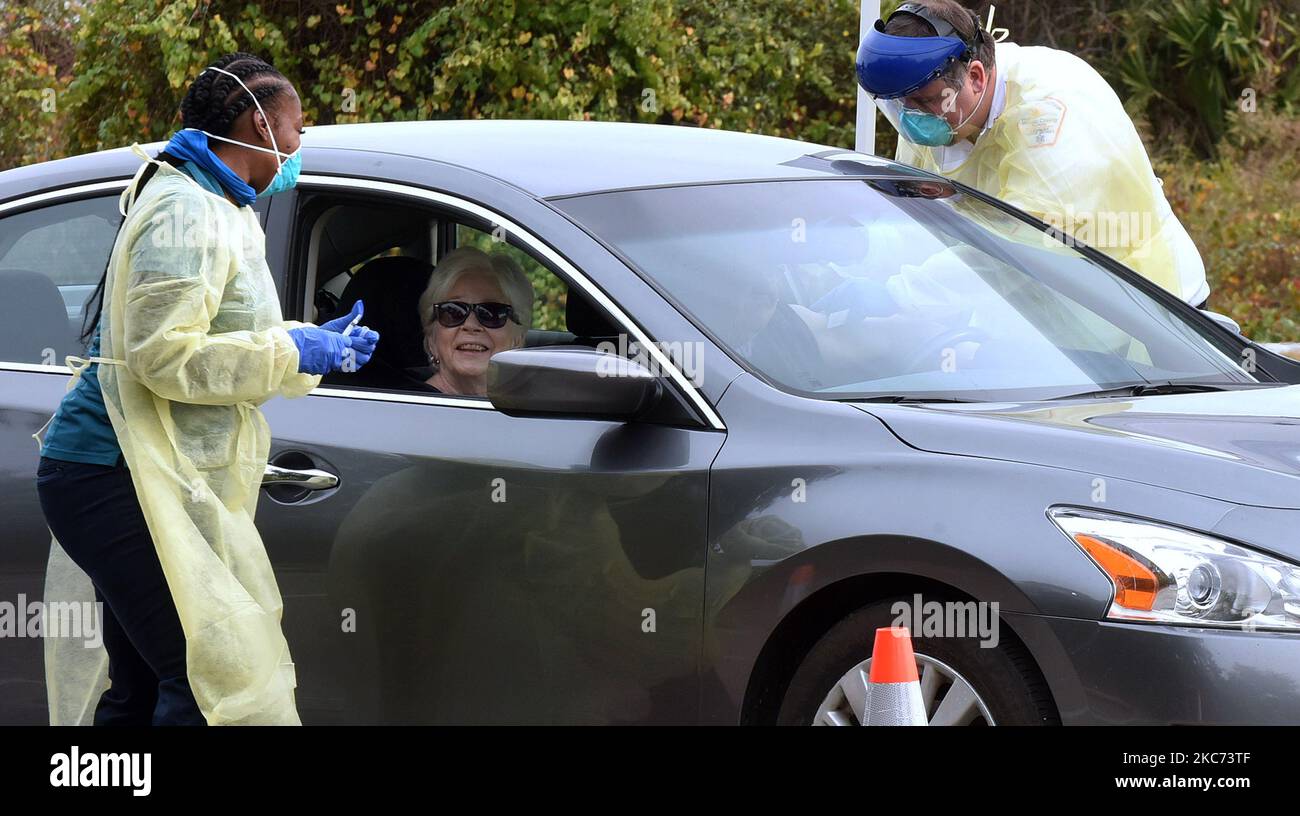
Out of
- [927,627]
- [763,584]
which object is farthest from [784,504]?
[927,627]

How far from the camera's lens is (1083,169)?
5137 millimetres

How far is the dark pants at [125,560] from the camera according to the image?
351 centimetres

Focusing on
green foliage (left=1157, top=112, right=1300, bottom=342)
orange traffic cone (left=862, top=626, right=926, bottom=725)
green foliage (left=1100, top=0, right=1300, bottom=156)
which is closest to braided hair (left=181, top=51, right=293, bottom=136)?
orange traffic cone (left=862, top=626, right=926, bottom=725)

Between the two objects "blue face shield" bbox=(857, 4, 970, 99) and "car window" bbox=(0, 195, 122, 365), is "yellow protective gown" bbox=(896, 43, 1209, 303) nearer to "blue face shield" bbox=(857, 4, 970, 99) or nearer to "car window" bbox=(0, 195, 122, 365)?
"blue face shield" bbox=(857, 4, 970, 99)

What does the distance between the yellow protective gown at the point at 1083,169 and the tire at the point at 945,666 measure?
2314mm

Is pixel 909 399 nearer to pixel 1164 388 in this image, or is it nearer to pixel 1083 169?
pixel 1164 388

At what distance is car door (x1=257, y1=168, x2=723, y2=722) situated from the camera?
3.42m

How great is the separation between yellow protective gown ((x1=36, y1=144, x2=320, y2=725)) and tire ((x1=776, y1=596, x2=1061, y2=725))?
1.08m

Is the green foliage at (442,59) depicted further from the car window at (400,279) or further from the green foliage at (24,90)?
the car window at (400,279)

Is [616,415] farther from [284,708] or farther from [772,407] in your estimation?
[284,708]

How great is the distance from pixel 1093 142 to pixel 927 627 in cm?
249

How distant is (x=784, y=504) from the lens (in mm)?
3279

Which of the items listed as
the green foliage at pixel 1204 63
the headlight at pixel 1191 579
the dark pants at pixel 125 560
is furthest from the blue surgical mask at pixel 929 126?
the green foliage at pixel 1204 63

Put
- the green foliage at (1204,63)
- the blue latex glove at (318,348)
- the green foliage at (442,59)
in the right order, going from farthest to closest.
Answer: the green foliage at (1204,63), the green foliage at (442,59), the blue latex glove at (318,348)
